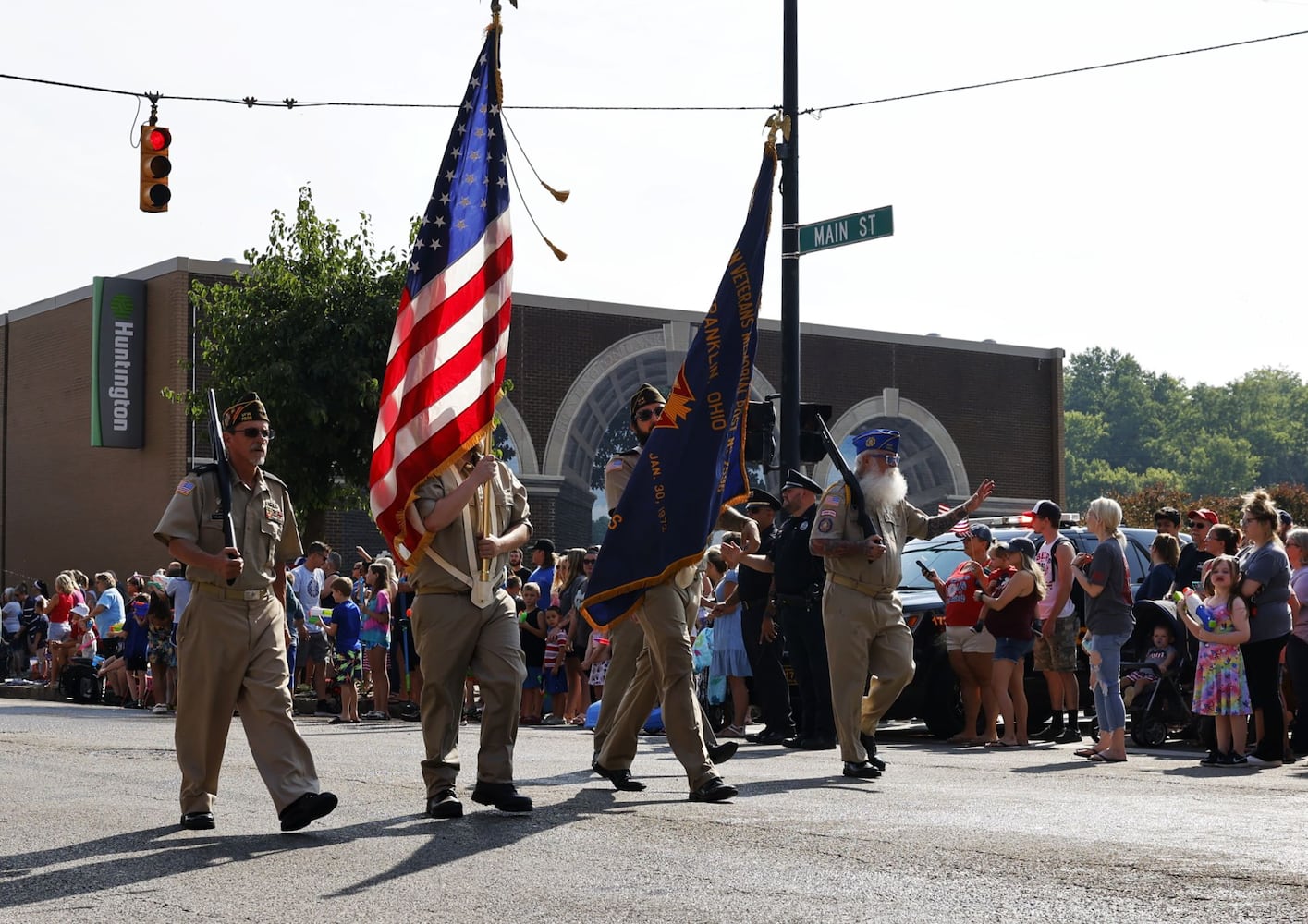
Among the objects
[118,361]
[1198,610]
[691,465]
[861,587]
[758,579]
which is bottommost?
[1198,610]

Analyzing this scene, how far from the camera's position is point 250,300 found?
27.0 meters

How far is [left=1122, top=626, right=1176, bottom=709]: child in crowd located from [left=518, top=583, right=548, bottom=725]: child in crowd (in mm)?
6070

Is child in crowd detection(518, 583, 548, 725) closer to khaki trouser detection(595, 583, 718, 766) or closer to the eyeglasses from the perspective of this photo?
khaki trouser detection(595, 583, 718, 766)

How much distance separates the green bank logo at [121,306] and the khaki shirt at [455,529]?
29902 mm

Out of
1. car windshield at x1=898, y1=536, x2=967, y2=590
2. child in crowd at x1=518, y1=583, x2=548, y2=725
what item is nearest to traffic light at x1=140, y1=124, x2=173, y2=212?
child in crowd at x1=518, y1=583, x2=548, y2=725

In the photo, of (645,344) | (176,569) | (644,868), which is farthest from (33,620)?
(644,868)

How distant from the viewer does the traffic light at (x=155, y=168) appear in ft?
54.4

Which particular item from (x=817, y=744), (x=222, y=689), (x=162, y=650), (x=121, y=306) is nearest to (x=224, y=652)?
(x=222, y=689)

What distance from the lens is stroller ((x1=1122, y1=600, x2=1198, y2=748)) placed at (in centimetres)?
1349

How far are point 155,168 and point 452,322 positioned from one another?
9.01 meters

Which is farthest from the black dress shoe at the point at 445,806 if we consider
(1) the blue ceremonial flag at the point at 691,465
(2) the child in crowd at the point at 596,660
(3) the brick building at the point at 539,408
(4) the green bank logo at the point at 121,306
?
(4) the green bank logo at the point at 121,306

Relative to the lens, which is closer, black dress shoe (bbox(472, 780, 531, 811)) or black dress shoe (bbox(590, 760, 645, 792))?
black dress shoe (bbox(472, 780, 531, 811))

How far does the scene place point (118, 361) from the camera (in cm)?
3638

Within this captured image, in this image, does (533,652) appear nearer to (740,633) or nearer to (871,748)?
(740,633)
